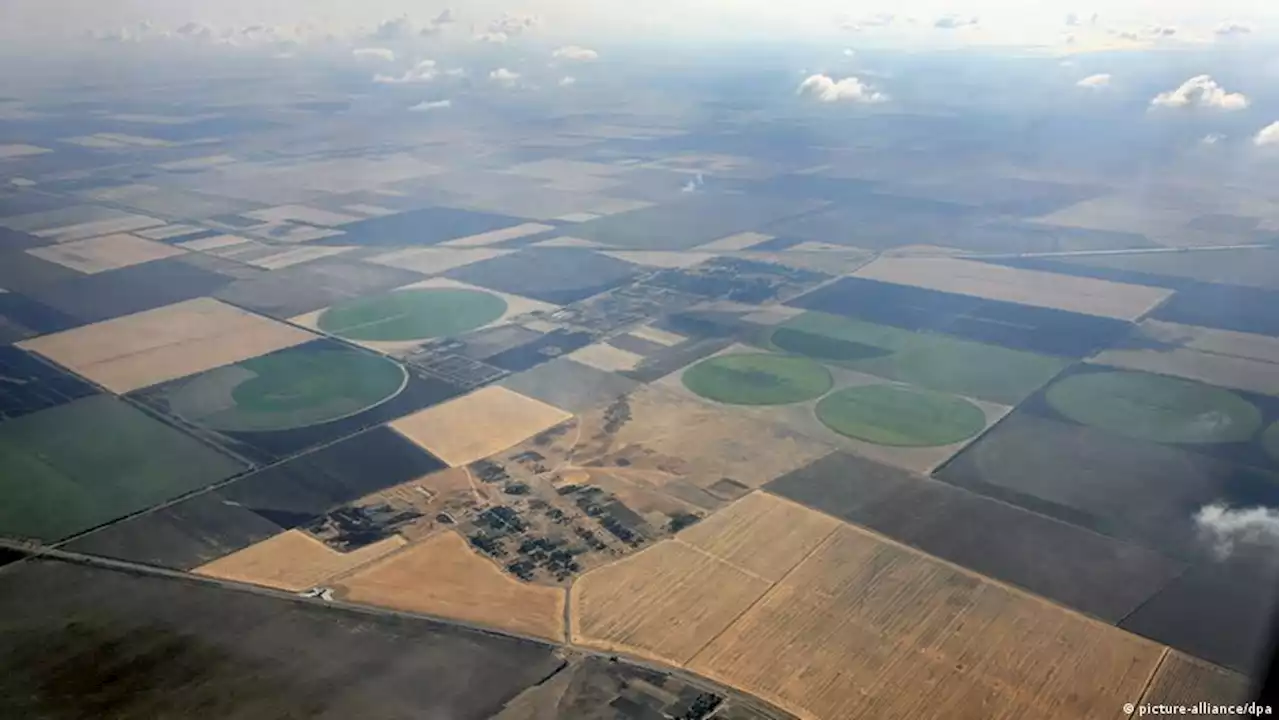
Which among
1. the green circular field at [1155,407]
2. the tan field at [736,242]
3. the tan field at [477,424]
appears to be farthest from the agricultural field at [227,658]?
the tan field at [736,242]

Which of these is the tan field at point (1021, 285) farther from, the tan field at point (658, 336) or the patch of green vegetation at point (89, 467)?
the patch of green vegetation at point (89, 467)

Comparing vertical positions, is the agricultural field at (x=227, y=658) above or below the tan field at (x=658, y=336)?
above

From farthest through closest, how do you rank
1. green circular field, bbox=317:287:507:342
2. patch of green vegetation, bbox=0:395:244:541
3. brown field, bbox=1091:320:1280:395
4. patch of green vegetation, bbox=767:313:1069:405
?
green circular field, bbox=317:287:507:342 < brown field, bbox=1091:320:1280:395 < patch of green vegetation, bbox=767:313:1069:405 < patch of green vegetation, bbox=0:395:244:541

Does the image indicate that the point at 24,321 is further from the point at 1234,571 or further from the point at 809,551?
the point at 1234,571

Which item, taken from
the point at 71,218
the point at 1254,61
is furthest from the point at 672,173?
the point at 1254,61

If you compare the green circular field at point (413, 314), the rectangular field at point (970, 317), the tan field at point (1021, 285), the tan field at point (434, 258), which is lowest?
the tan field at point (1021, 285)

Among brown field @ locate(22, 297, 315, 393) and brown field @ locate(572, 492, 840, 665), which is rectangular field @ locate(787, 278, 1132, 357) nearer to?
brown field @ locate(572, 492, 840, 665)

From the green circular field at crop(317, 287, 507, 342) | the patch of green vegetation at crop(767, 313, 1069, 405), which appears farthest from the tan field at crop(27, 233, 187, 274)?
the patch of green vegetation at crop(767, 313, 1069, 405)
